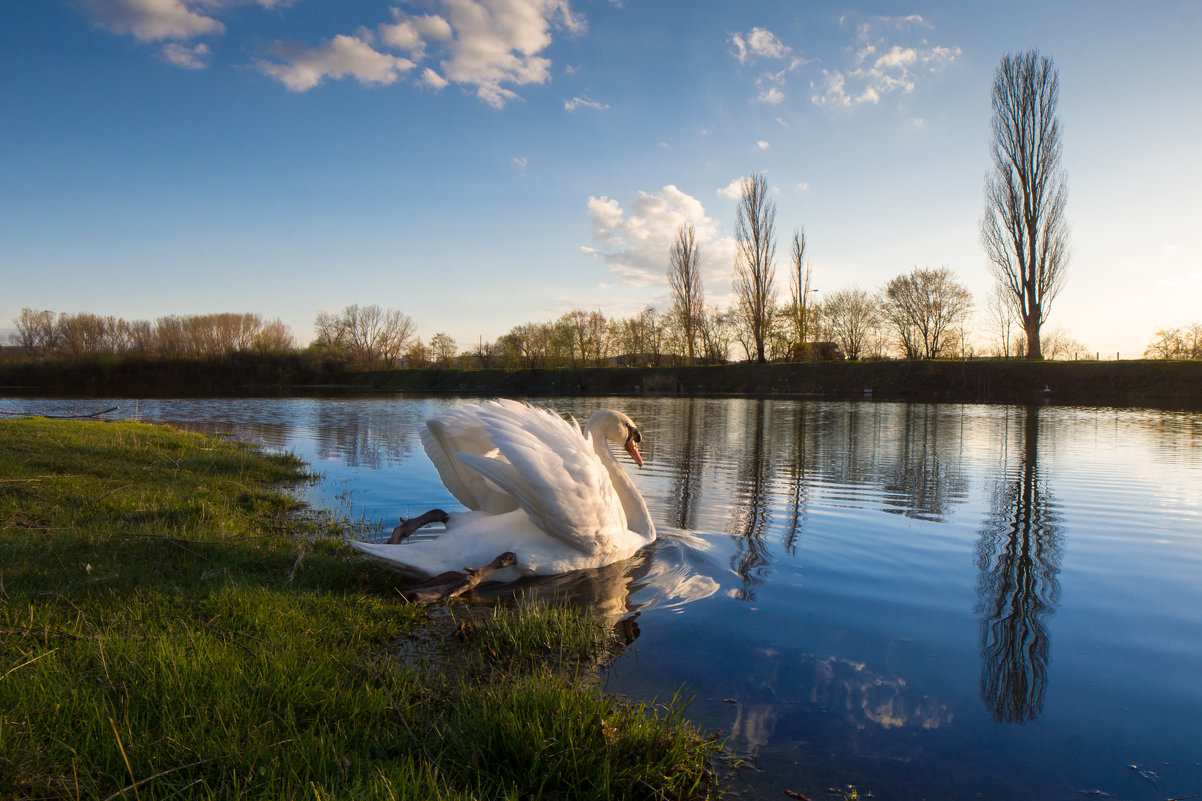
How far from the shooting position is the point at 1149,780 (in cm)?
273

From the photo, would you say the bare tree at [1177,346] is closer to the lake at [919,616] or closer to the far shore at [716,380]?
the far shore at [716,380]

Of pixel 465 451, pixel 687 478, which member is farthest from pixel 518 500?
pixel 687 478

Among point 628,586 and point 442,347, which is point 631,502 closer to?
point 628,586

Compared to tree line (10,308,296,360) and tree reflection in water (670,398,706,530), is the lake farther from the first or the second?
tree line (10,308,296,360)

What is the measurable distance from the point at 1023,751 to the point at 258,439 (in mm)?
17306

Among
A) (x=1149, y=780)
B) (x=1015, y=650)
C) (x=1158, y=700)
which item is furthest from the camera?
(x=1015, y=650)

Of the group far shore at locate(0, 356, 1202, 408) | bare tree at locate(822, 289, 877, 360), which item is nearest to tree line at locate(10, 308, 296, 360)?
far shore at locate(0, 356, 1202, 408)

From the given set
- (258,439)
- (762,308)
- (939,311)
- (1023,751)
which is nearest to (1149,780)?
(1023,751)

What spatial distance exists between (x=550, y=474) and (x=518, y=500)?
1.13ft

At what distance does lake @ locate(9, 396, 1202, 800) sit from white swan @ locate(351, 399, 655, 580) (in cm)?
34

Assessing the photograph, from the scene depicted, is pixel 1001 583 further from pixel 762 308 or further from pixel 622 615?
pixel 762 308

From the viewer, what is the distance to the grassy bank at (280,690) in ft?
6.97

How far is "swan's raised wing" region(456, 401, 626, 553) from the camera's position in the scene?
446 centimetres

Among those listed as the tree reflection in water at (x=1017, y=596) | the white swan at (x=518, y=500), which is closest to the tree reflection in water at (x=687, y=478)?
the white swan at (x=518, y=500)
